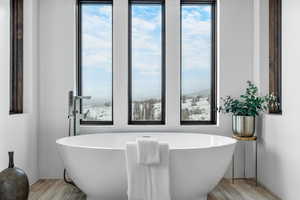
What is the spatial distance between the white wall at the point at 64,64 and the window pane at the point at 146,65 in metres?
0.23

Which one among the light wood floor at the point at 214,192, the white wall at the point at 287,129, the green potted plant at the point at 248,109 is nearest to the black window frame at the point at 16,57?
the light wood floor at the point at 214,192

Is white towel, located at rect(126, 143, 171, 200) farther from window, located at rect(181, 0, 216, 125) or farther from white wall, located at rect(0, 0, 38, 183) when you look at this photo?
window, located at rect(181, 0, 216, 125)

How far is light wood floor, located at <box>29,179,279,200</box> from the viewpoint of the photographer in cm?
316

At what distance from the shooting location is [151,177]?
259cm

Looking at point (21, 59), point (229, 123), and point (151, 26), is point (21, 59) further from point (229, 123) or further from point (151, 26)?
point (229, 123)

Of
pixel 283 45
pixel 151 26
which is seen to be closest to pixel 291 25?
pixel 283 45

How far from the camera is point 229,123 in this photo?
3.91 meters

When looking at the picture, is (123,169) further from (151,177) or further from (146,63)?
(146,63)

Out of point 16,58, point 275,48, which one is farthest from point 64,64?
point 275,48

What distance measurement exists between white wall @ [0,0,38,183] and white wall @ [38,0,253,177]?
0.41ft

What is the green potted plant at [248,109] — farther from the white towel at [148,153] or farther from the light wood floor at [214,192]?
the white towel at [148,153]

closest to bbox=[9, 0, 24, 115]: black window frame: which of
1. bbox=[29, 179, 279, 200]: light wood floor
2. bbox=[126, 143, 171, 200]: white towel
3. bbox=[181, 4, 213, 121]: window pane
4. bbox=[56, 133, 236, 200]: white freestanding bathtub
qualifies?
bbox=[29, 179, 279, 200]: light wood floor

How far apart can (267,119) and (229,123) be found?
0.53m

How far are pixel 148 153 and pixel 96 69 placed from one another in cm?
188
